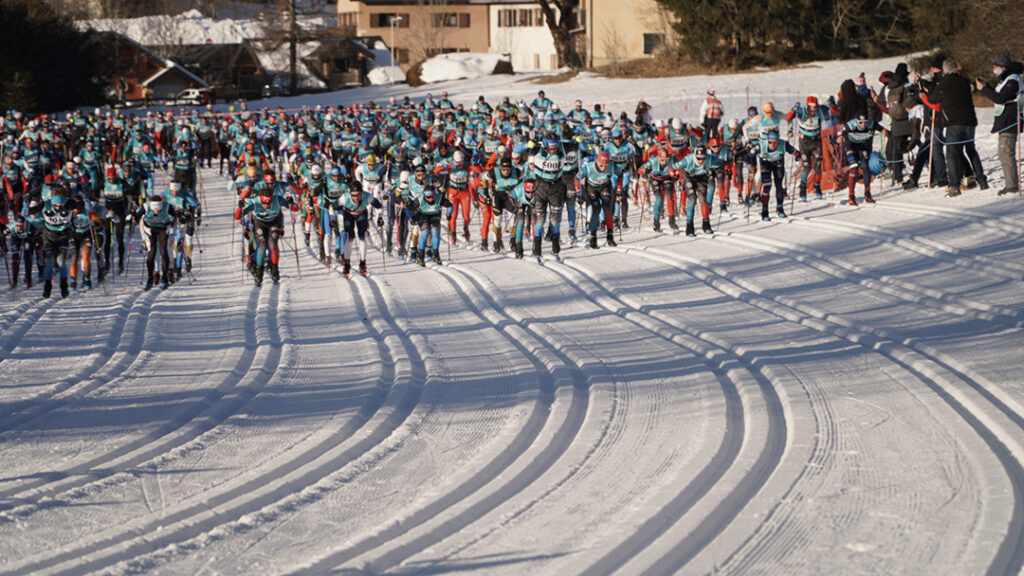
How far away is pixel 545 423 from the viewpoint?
9.06 m

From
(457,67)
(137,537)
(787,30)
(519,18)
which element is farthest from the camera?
(519,18)

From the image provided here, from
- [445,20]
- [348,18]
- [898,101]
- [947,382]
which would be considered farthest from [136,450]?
[348,18]

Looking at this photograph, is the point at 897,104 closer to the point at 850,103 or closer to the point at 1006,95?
the point at 850,103

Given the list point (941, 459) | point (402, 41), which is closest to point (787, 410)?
point (941, 459)

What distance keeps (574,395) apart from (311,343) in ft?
13.7

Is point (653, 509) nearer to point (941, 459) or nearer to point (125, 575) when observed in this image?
point (941, 459)

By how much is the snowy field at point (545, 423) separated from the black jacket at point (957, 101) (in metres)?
2.13

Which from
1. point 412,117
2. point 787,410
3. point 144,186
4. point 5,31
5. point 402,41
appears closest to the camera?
point 787,410

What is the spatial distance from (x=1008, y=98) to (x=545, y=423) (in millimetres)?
11110

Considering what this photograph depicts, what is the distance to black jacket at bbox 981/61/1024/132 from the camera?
16516 mm

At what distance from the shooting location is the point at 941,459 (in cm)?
773

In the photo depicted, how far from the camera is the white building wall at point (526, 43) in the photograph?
90.4m

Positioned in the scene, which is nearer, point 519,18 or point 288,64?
point 288,64

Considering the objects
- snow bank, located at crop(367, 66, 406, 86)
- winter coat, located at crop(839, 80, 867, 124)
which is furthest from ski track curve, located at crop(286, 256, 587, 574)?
snow bank, located at crop(367, 66, 406, 86)
